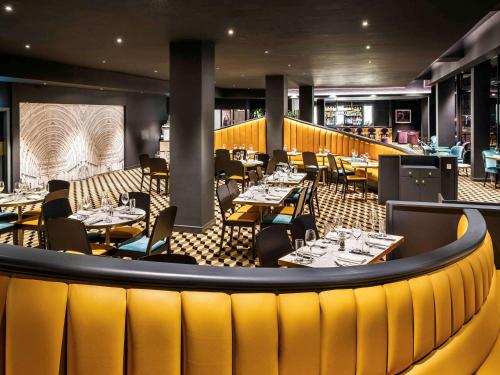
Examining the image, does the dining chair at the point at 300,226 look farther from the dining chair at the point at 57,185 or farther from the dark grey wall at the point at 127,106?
the dark grey wall at the point at 127,106

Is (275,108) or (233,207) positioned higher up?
(275,108)

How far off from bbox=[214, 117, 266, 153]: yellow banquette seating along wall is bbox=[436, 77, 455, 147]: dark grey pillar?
8.74 metres

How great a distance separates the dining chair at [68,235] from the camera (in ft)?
13.9

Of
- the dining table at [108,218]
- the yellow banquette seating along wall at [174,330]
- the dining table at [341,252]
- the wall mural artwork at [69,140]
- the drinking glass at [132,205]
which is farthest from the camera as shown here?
the wall mural artwork at [69,140]

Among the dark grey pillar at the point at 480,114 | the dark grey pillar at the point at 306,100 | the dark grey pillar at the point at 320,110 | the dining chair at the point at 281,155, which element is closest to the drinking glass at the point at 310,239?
the dining chair at the point at 281,155

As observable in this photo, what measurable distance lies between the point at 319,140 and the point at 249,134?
2.21 meters

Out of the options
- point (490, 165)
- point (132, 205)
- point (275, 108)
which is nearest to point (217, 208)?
point (132, 205)

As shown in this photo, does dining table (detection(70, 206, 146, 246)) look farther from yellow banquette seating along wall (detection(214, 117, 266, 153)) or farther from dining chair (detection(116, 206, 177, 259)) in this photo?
yellow banquette seating along wall (detection(214, 117, 266, 153))

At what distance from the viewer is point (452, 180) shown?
9453 mm

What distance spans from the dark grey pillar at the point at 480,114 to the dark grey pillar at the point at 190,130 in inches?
371

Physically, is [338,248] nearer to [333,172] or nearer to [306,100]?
[333,172]

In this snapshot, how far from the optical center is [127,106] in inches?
644

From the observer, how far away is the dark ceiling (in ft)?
18.4

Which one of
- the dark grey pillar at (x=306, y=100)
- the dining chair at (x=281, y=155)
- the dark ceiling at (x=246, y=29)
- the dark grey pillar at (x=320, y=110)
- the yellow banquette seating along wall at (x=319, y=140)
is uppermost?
the dark grey pillar at (x=320, y=110)
